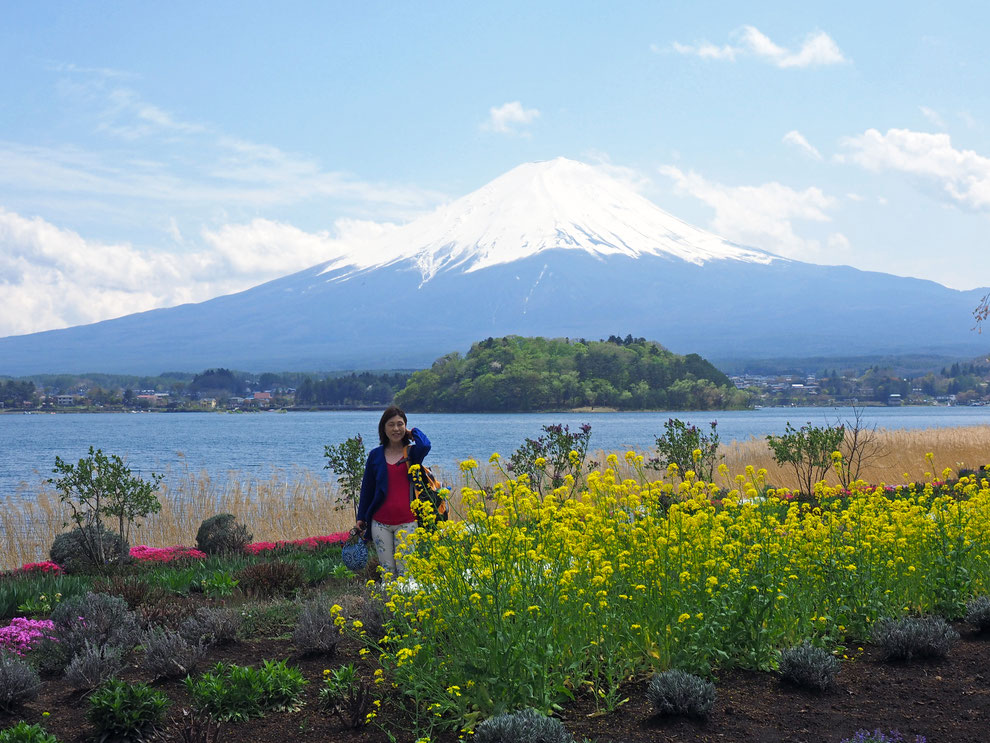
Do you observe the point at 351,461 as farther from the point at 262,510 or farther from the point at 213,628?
the point at 213,628

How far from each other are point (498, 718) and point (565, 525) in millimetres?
1773

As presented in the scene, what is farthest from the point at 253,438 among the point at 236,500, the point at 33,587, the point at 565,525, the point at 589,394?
the point at 565,525

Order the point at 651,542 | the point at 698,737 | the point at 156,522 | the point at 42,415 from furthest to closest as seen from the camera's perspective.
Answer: the point at 42,415, the point at 156,522, the point at 651,542, the point at 698,737

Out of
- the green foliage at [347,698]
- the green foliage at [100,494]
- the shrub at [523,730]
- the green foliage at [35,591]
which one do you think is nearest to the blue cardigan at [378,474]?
the green foliage at [347,698]

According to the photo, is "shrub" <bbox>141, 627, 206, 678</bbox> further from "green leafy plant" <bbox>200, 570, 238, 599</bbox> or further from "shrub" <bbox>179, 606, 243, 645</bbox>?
"green leafy plant" <bbox>200, 570, 238, 599</bbox>

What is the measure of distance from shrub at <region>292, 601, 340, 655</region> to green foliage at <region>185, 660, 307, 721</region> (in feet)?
2.60

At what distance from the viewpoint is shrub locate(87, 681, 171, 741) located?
187 inches

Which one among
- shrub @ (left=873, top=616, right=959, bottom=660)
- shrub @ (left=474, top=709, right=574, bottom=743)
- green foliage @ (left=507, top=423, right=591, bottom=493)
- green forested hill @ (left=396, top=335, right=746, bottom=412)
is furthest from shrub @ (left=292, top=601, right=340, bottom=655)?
green forested hill @ (left=396, top=335, right=746, bottom=412)

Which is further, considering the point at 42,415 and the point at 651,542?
the point at 42,415

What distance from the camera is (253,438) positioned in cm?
6131

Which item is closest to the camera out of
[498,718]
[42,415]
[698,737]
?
[498,718]

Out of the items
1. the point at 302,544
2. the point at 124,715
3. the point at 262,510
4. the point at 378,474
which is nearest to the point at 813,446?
the point at 302,544

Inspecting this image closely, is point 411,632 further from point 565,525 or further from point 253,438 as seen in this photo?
point 253,438

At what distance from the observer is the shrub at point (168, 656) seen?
565 centimetres
